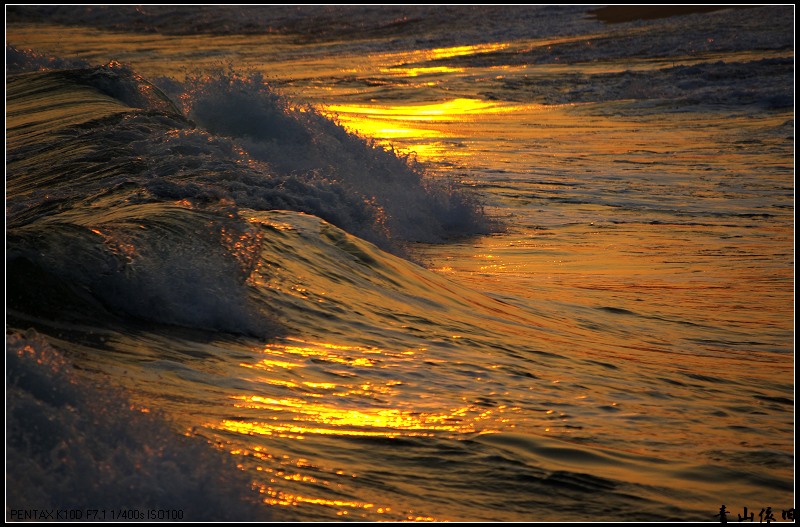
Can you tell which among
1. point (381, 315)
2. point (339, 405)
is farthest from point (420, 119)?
point (339, 405)

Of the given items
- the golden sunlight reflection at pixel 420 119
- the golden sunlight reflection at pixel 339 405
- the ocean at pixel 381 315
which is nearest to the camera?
the ocean at pixel 381 315

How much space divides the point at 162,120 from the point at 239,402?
22.4 ft

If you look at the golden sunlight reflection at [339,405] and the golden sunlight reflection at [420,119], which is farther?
the golden sunlight reflection at [420,119]

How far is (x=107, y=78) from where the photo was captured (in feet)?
44.8

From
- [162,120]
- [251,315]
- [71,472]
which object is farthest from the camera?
[162,120]

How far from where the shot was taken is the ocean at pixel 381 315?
4.02 metres

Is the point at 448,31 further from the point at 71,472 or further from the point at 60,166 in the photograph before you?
the point at 71,472

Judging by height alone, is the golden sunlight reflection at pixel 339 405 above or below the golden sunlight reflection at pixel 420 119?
below

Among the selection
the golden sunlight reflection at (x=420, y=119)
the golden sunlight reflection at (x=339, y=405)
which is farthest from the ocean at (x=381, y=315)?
the golden sunlight reflection at (x=420, y=119)

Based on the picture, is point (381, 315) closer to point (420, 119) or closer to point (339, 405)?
point (339, 405)

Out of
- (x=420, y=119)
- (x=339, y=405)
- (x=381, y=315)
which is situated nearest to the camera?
(x=339, y=405)

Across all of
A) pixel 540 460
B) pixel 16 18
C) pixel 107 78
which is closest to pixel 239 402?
pixel 540 460

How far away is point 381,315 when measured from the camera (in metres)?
6.66

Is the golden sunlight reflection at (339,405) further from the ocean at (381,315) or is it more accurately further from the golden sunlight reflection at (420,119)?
the golden sunlight reflection at (420,119)
